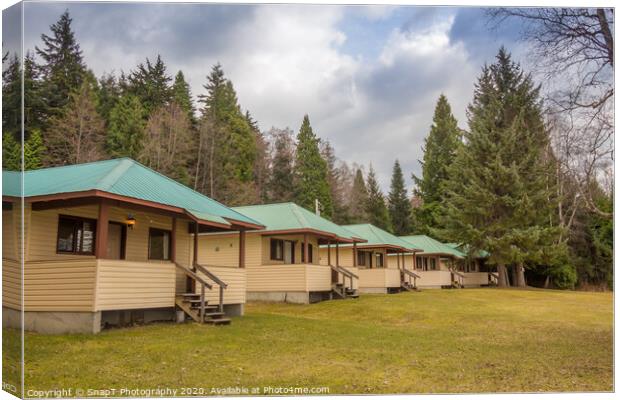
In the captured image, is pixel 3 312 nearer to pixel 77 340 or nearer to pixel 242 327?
pixel 77 340

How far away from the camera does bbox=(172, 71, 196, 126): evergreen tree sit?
9711 mm

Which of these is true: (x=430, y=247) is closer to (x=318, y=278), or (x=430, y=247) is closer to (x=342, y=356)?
(x=318, y=278)

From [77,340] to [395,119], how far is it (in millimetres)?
7076

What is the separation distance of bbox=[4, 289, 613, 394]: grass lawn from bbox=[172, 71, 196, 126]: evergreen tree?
458cm

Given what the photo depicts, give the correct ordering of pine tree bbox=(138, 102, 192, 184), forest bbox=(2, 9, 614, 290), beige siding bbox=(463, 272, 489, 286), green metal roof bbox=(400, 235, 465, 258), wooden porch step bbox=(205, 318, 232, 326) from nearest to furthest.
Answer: forest bbox=(2, 9, 614, 290) < pine tree bbox=(138, 102, 192, 184) < wooden porch step bbox=(205, 318, 232, 326) < green metal roof bbox=(400, 235, 465, 258) < beige siding bbox=(463, 272, 489, 286)

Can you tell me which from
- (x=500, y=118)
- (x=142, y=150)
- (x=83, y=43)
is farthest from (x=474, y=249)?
(x=83, y=43)

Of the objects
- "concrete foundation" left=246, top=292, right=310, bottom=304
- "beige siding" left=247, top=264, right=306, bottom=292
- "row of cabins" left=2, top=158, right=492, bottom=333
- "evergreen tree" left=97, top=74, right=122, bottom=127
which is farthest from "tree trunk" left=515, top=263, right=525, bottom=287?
"evergreen tree" left=97, top=74, right=122, bottom=127

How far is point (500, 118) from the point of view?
16922 mm

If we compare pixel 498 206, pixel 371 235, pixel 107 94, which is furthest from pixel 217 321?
pixel 498 206

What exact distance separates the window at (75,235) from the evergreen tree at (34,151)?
4775 millimetres

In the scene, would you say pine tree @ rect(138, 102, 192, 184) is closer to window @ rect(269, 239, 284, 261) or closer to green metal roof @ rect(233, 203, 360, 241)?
green metal roof @ rect(233, 203, 360, 241)

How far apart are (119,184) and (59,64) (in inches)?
144

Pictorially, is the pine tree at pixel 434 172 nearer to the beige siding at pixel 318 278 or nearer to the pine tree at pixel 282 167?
the pine tree at pixel 282 167

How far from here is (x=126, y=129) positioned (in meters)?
10.9
